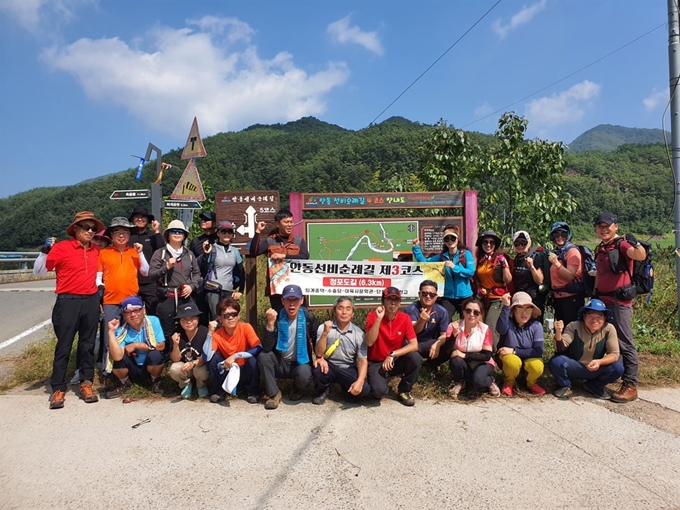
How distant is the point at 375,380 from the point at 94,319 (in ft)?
9.67

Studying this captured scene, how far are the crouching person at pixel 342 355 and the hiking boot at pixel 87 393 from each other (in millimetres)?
2177

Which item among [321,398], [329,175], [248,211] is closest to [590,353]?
[321,398]

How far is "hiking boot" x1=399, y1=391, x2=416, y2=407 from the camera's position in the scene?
4305 millimetres

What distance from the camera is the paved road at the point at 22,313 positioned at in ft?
23.7

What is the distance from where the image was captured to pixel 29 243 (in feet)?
168

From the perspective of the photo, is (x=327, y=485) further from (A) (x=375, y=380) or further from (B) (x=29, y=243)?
(B) (x=29, y=243)

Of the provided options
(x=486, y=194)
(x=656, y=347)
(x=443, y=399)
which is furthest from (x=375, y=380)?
(x=486, y=194)

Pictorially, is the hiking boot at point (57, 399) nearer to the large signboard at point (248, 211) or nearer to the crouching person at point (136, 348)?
the crouching person at point (136, 348)


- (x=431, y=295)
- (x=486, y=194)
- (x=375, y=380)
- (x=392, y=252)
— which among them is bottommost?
(x=375, y=380)

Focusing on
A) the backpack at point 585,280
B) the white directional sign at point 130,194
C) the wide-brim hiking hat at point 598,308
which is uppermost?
the white directional sign at point 130,194

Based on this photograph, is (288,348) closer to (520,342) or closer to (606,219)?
(520,342)

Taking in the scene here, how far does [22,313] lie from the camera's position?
980cm

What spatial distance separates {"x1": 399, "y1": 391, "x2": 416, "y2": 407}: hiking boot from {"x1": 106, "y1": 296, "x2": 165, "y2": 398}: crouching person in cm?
247

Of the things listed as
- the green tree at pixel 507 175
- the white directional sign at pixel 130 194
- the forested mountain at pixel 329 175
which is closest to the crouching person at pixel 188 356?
the white directional sign at pixel 130 194
